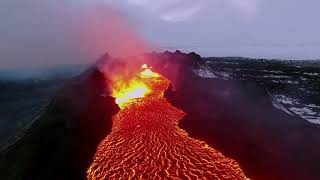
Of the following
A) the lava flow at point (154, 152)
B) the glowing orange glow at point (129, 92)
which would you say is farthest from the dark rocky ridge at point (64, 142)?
the glowing orange glow at point (129, 92)

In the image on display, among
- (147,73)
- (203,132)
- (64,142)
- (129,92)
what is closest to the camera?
(64,142)

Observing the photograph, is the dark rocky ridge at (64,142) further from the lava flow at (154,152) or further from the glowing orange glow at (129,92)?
the glowing orange glow at (129,92)

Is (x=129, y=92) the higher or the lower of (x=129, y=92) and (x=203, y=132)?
the lower

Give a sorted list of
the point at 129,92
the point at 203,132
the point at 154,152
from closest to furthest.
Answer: the point at 154,152 < the point at 203,132 < the point at 129,92

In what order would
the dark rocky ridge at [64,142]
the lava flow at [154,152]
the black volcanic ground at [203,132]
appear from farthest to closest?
1. the black volcanic ground at [203,132]
2. the dark rocky ridge at [64,142]
3. the lava flow at [154,152]

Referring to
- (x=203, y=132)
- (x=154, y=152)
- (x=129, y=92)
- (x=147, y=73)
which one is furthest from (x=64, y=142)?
(x=147, y=73)

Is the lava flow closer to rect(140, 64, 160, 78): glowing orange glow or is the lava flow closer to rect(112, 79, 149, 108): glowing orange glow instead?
rect(112, 79, 149, 108): glowing orange glow

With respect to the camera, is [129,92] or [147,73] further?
[147,73]

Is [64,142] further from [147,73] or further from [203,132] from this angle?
[147,73]

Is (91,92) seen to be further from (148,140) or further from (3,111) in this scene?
(3,111)
